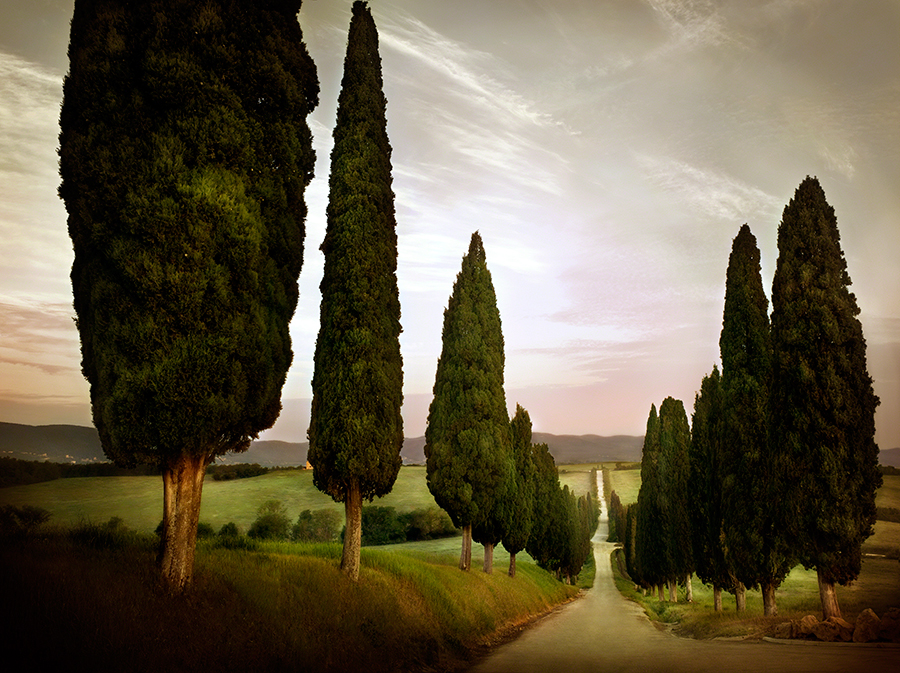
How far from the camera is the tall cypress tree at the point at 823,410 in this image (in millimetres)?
15695

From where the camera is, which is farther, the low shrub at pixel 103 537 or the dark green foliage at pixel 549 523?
the dark green foliage at pixel 549 523

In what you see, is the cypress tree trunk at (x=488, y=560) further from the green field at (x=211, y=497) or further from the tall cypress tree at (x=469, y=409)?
the green field at (x=211, y=497)

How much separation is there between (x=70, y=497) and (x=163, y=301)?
56674 millimetres

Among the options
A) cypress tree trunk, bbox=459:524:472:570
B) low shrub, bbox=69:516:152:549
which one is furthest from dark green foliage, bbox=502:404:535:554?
low shrub, bbox=69:516:152:549

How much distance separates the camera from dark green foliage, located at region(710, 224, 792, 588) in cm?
2042

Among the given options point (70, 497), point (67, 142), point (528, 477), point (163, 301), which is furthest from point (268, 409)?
point (70, 497)

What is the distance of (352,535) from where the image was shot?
484 inches

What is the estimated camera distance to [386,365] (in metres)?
13.3

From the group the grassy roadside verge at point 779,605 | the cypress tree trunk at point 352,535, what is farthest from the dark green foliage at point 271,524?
the grassy roadside verge at point 779,605

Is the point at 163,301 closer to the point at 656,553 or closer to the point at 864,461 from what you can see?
the point at 864,461

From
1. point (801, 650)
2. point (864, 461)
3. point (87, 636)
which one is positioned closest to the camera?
point (87, 636)

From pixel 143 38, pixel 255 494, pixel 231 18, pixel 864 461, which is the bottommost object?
pixel 255 494

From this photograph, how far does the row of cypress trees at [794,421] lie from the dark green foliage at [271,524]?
2217 cm

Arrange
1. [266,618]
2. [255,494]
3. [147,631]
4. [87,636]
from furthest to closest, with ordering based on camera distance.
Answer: [255,494], [266,618], [147,631], [87,636]
